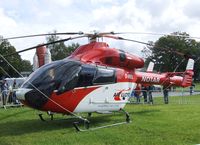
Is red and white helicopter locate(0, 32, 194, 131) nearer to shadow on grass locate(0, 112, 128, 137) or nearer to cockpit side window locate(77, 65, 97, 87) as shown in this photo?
cockpit side window locate(77, 65, 97, 87)

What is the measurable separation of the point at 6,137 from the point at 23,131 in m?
1.07

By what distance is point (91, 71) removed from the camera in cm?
1292

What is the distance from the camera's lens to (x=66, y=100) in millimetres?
12352

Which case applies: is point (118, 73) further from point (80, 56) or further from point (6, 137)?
point (6, 137)

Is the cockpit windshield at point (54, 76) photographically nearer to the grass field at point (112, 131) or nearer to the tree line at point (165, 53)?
the grass field at point (112, 131)

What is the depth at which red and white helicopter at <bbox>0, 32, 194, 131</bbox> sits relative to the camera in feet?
39.1

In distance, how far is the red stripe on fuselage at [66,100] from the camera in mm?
12102

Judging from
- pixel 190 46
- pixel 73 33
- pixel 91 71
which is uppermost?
pixel 190 46

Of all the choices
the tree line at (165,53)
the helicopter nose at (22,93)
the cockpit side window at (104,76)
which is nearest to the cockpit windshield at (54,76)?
the helicopter nose at (22,93)

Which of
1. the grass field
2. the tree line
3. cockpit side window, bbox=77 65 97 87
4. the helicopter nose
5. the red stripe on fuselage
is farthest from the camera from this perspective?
the tree line

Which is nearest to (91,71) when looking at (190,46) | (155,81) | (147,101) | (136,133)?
(136,133)

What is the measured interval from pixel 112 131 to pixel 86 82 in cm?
214

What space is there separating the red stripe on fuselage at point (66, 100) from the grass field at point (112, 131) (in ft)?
2.53

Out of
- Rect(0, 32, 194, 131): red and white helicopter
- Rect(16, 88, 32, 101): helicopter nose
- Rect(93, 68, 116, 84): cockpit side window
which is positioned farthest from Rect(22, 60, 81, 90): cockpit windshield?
Rect(93, 68, 116, 84): cockpit side window
